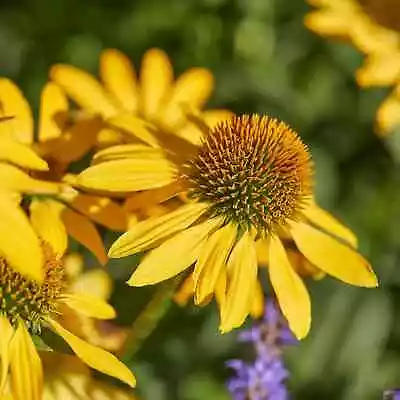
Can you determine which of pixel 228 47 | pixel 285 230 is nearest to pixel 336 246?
pixel 285 230

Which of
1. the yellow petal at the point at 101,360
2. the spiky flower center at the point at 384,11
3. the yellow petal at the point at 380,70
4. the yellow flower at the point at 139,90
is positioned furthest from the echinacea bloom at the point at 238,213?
the spiky flower center at the point at 384,11

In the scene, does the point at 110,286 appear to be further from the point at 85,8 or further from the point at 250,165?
the point at 85,8

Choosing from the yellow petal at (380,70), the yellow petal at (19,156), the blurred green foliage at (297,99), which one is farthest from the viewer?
the blurred green foliage at (297,99)

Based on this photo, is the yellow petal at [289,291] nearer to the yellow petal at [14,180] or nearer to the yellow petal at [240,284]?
the yellow petal at [240,284]

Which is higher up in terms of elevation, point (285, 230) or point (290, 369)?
point (285, 230)

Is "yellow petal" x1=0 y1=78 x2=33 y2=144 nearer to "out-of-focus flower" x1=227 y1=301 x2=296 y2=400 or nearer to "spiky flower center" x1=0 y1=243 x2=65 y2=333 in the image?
"spiky flower center" x1=0 y1=243 x2=65 y2=333

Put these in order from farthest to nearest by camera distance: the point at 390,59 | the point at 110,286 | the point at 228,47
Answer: the point at 228,47 < the point at 390,59 < the point at 110,286
